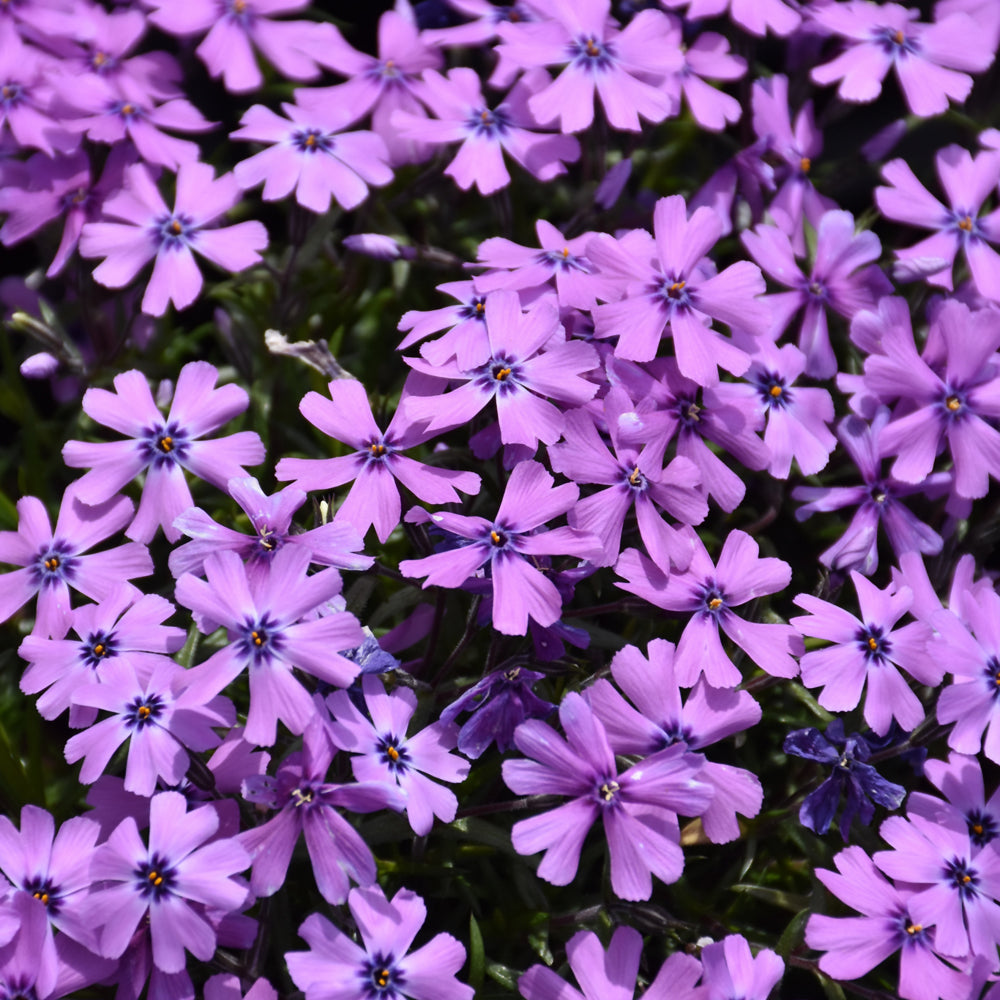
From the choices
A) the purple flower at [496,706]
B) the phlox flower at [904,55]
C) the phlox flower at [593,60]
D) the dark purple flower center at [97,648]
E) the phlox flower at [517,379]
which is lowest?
the dark purple flower center at [97,648]

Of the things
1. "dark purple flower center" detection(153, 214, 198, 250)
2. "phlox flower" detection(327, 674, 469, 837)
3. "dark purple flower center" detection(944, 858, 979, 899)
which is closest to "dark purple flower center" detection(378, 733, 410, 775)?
"phlox flower" detection(327, 674, 469, 837)

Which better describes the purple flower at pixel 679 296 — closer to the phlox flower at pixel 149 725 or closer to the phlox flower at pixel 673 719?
the phlox flower at pixel 673 719

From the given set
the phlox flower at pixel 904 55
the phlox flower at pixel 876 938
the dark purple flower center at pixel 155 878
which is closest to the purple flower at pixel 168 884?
the dark purple flower center at pixel 155 878

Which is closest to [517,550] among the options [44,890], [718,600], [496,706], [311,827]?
[496,706]

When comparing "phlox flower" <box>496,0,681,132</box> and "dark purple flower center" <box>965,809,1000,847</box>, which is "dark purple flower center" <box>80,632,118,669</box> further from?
"dark purple flower center" <box>965,809,1000,847</box>

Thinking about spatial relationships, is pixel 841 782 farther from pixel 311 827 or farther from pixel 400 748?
pixel 311 827

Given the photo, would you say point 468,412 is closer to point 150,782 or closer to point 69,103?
point 150,782

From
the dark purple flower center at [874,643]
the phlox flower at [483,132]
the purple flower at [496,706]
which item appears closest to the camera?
the purple flower at [496,706]
